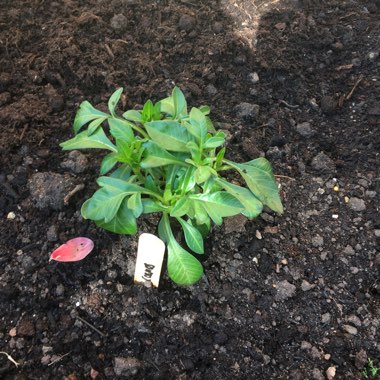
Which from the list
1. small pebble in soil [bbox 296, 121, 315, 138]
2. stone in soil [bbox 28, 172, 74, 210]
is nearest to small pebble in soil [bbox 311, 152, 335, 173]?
small pebble in soil [bbox 296, 121, 315, 138]

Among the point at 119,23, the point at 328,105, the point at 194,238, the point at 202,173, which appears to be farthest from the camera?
the point at 119,23

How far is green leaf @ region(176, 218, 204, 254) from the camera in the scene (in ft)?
5.15

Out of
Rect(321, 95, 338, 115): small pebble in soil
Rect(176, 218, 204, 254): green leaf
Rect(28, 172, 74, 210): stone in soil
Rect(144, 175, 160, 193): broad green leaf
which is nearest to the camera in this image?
Rect(176, 218, 204, 254): green leaf

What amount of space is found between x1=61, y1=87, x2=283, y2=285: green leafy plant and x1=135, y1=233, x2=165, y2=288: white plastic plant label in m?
0.04

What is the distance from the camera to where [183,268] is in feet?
5.09

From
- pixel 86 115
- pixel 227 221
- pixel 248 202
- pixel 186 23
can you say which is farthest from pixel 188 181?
pixel 186 23

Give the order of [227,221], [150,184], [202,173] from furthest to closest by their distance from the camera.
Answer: [227,221] → [150,184] → [202,173]

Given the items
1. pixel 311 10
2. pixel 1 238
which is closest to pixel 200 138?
pixel 1 238

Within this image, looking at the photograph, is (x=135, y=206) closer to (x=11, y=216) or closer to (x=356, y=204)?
(x=11, y=216)

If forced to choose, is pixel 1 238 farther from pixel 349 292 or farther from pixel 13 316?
pixel 349 292

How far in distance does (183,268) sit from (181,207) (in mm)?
202

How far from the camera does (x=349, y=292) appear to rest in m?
1.75

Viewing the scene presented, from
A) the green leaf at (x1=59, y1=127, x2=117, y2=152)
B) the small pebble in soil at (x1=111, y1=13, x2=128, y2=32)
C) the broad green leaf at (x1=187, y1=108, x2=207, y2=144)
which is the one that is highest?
the broad green leaf at (x1=187, y1=108, x2=207, y2=144)

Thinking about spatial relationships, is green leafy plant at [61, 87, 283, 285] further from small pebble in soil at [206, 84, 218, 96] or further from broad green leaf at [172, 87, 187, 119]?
small pebble in soil at [206, 84, 218, 96]
